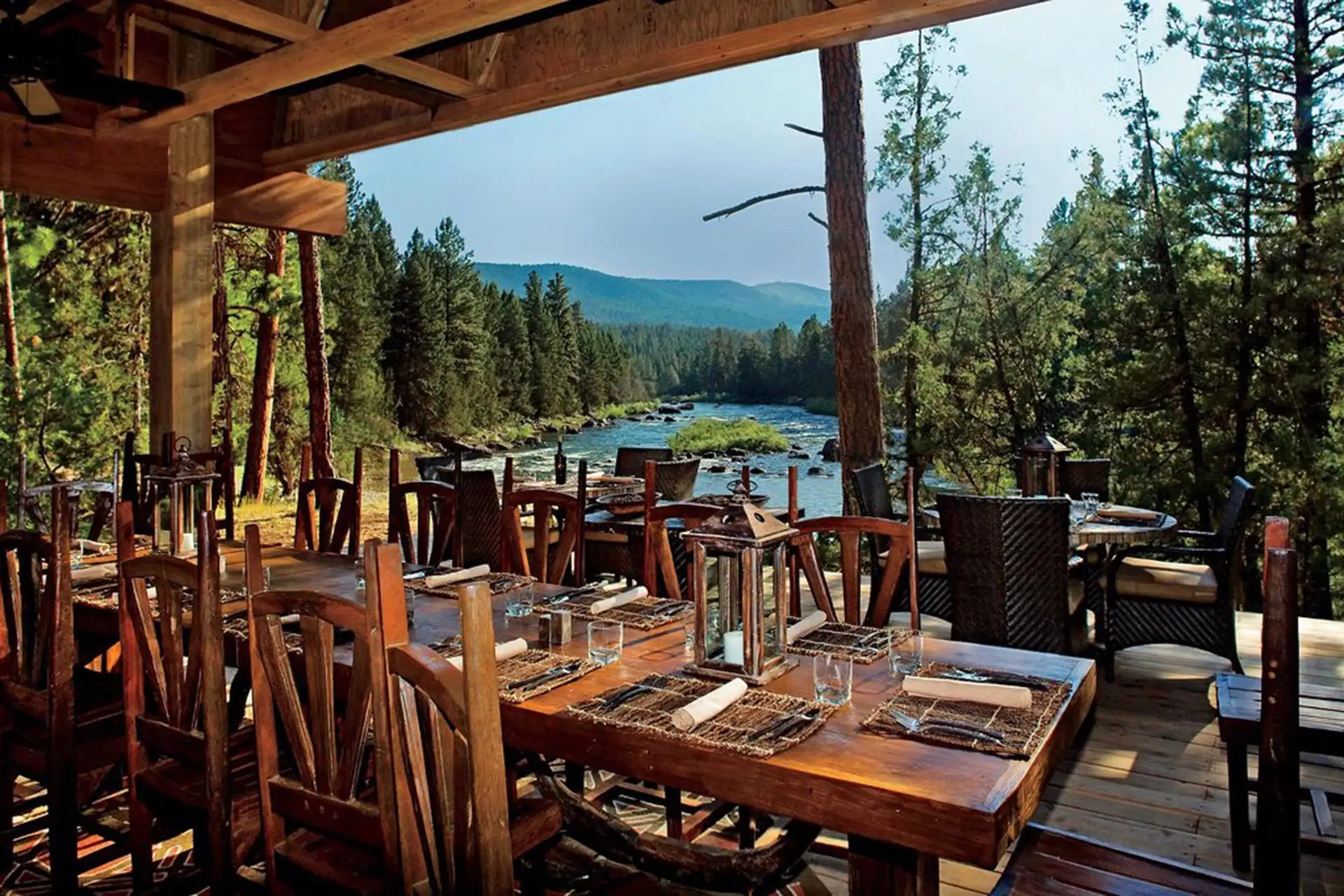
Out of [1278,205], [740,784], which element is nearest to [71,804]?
[740,784]

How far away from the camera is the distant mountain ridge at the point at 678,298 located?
9123mm

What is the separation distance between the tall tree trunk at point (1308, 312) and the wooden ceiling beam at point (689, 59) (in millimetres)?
4644

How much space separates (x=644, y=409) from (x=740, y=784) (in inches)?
309

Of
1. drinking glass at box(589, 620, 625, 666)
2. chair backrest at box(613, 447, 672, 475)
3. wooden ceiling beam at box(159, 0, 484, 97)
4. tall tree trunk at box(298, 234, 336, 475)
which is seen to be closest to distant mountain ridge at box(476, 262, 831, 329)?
chair backrest at box(613, 447, 672, 475)

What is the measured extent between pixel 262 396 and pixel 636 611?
403 inches

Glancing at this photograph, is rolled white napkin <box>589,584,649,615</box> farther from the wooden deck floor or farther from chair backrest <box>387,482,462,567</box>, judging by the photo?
chair backrest <box>387,482,462,567</box>

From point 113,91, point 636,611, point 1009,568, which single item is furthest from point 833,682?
point 113,91

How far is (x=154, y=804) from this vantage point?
197 centimetres

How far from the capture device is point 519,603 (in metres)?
2.45

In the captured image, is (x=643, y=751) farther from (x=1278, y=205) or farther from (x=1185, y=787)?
(x=1278, y=205)

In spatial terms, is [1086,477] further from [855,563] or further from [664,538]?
[664,538]

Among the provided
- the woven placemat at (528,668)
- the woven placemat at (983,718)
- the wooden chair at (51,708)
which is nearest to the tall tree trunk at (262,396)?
the wooden chair at (51,708)

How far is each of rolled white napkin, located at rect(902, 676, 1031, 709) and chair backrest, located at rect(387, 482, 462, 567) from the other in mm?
2319

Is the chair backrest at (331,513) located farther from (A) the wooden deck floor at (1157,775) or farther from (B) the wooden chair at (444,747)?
(B) the wooden chair at (444,747)
